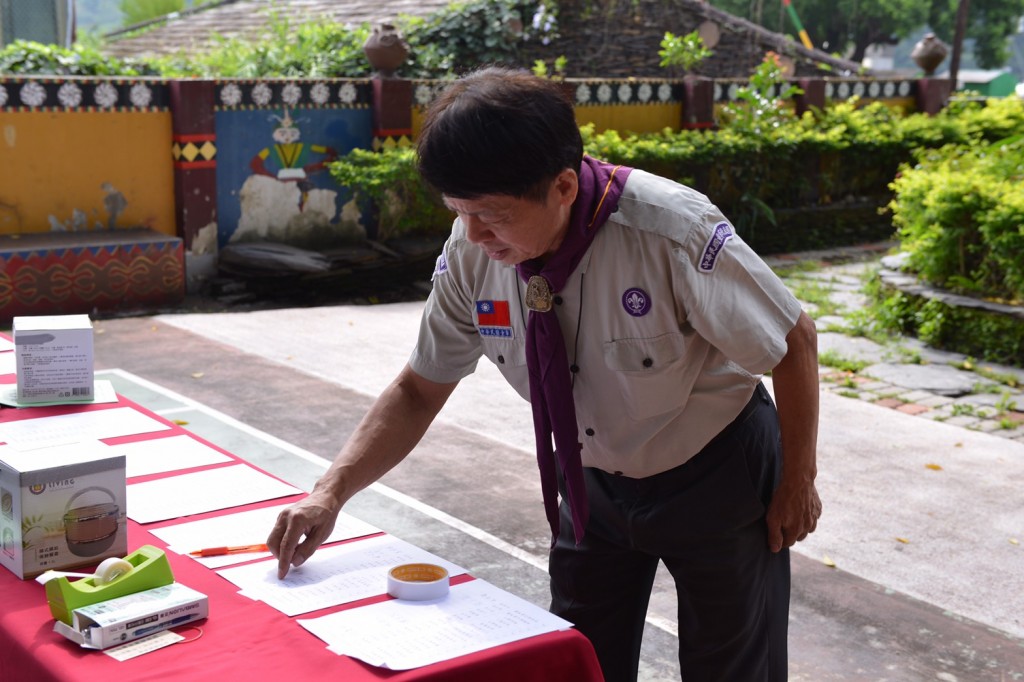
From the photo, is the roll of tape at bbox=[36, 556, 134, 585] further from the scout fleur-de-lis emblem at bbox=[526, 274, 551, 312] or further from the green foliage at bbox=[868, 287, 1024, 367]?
the green foliage at bbox=[868, 287, 1024, 367]

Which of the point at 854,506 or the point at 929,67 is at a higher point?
the point at 929,67

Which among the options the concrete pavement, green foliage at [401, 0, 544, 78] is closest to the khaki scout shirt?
the concrete pavement

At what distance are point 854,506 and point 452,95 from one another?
3.52 meters

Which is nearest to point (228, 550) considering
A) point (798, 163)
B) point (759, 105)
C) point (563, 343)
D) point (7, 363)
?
point (563, 343)

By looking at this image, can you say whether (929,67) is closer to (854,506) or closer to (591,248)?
(854,506)

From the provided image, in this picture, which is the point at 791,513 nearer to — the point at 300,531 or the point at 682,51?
the point at 300,531

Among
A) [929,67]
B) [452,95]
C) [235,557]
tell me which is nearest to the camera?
[452,95]

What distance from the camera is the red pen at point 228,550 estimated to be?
2309 millimetres

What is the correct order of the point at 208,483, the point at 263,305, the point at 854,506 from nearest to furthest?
the point at 208,483, the point at 854,506, the point at 263,305

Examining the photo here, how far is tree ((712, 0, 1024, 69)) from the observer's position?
38.8 meters

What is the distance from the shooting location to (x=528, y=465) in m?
5.26

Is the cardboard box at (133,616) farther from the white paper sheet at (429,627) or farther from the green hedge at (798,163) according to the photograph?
the green hedge at (798,163)

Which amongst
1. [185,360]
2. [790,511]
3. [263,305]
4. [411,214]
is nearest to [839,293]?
[411,214]

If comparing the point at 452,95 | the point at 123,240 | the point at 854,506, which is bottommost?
the point at 854,506
